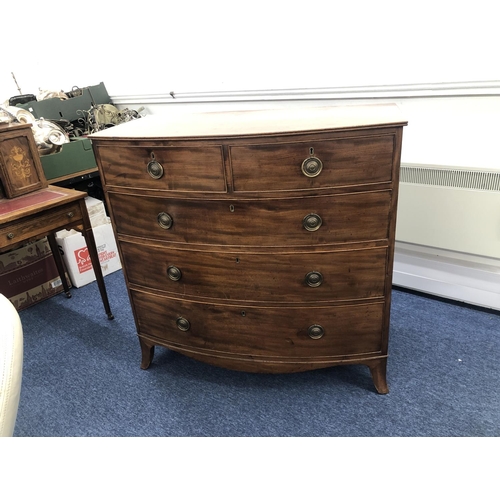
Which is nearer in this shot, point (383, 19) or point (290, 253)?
point (290, 253)

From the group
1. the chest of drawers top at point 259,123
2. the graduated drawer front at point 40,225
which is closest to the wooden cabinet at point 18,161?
the graduated drawer front at point 40,225

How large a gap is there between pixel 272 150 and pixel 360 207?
1.03 feet

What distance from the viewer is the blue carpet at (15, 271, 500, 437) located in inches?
57.8

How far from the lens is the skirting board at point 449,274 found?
1855 mm

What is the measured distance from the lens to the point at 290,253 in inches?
52.1

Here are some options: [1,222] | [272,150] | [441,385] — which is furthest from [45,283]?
[441,385]

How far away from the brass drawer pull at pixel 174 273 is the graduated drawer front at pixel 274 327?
0.35 feet

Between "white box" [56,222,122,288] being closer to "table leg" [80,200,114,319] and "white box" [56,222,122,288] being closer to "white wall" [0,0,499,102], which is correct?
"table leg" [80,200,114,319]

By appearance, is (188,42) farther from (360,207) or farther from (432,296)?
(432,296)

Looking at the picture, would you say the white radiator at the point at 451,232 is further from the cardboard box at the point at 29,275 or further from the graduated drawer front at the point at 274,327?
the cardboard box at the point at 29,275

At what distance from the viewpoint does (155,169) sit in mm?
1312

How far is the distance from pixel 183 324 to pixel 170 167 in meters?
0.61

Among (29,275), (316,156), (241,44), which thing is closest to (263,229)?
(316,156)

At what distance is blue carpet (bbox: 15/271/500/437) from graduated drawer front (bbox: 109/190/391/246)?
0.65 meters
